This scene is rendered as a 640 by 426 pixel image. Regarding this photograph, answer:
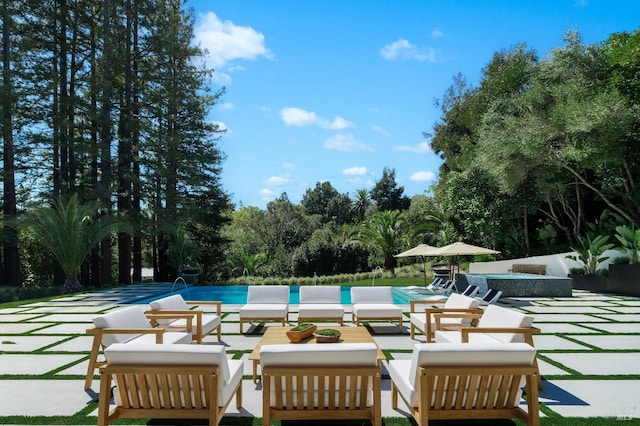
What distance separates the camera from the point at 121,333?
15.5 ft

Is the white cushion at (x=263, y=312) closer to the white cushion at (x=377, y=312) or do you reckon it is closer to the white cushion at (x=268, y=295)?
the white cushion at (x=268, y=295)

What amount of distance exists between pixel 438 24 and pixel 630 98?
7707 millimetres

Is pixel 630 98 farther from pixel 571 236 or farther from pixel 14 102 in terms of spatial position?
pixel 14 102

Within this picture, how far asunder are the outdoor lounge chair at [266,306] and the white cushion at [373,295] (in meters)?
1.34

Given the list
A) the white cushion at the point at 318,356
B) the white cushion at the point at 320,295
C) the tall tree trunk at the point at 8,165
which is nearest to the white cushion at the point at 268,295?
the white cushion at the point at 320,295

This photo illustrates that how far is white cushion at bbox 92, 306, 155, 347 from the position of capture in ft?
15.8

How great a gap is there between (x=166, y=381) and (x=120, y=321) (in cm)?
205

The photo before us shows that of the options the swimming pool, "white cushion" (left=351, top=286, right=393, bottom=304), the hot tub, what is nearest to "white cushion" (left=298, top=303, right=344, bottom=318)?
"white cushion" (left=351, top=286, right=393, bottom=304)

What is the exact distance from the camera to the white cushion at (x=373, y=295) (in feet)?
28.3

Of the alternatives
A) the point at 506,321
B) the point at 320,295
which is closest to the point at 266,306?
the point at 320,295

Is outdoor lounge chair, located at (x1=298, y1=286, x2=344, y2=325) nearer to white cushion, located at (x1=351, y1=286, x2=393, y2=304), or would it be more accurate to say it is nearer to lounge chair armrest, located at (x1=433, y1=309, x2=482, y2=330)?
white cushion, located at (x1=351, y1=286, x2=393, y2=304)

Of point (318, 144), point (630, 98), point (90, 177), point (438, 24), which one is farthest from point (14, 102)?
point (630, 98)

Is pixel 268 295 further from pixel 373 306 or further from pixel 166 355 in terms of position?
pixel 166 355

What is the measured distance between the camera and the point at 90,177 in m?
19.9
